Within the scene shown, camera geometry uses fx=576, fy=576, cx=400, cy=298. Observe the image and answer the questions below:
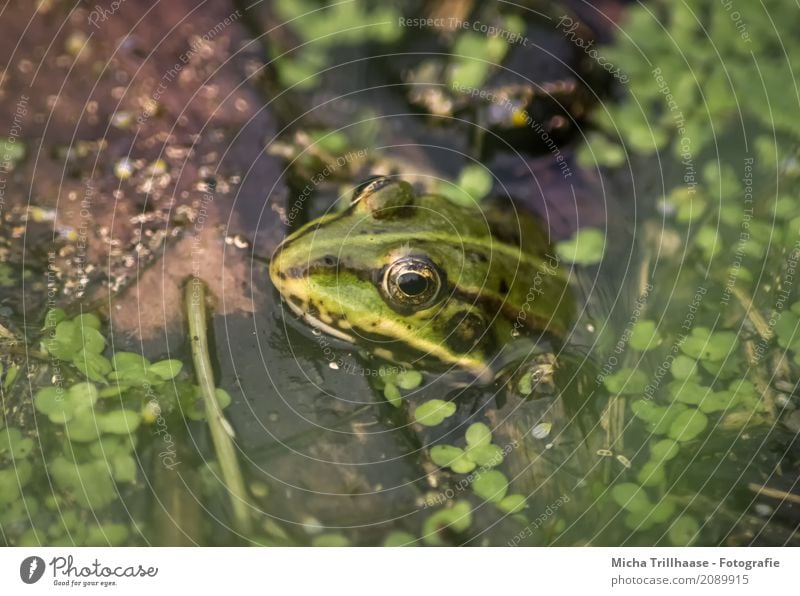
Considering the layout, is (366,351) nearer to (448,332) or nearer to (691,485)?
(448,332)

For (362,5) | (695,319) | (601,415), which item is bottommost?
(601,415)

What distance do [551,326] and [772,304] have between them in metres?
0.29

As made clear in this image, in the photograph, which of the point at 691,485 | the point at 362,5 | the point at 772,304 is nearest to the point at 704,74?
the point at 772,304

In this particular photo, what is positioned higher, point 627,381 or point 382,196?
point 382,196

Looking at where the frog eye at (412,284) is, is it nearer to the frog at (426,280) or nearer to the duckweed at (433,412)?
the frog at (426,280)

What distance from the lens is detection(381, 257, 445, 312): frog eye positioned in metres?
0.71

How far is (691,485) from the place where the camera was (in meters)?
0.78

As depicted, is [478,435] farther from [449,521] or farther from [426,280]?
[426,280]

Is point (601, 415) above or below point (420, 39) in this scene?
below
